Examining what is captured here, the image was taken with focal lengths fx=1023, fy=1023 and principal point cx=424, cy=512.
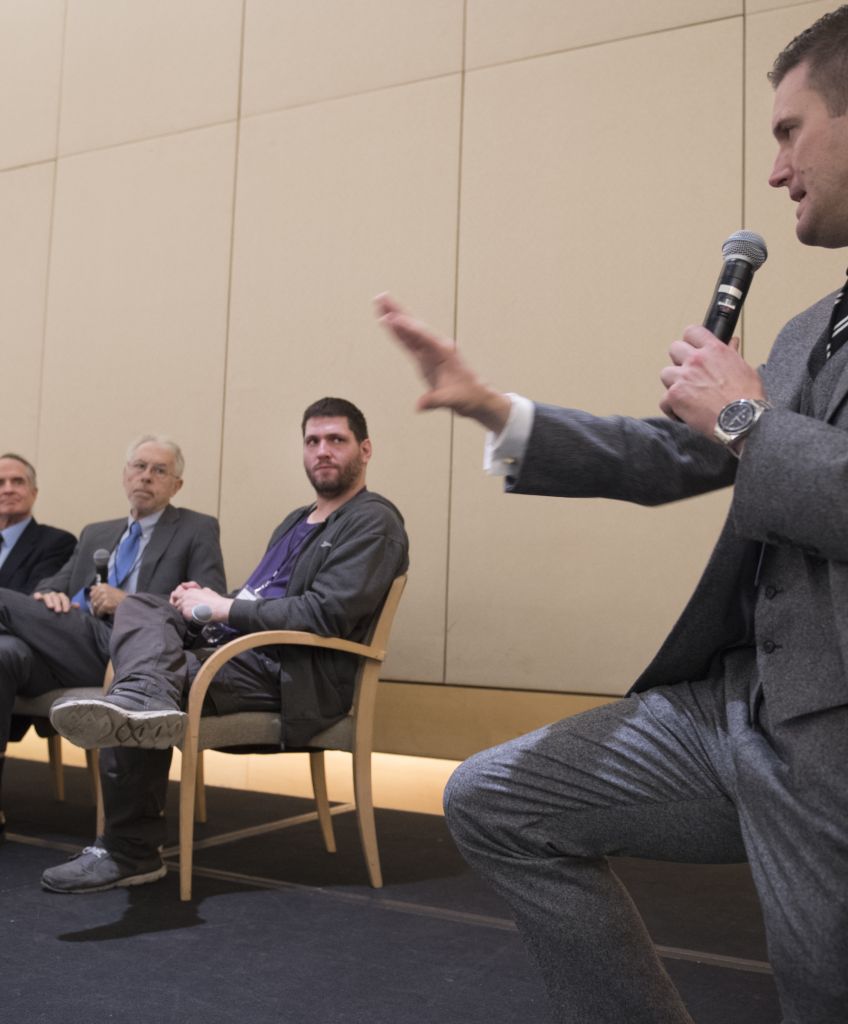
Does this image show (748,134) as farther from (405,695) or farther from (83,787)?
(83,787)

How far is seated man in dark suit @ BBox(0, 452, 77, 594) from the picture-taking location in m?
3.92

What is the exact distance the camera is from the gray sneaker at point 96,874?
8.21ft

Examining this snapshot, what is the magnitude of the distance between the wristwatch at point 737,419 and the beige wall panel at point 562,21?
3502 mm

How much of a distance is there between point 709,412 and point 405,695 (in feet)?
11.1

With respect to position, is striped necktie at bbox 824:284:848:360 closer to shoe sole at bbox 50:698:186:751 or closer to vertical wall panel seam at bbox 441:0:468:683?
shoe sole at bbox 50:698:186:751

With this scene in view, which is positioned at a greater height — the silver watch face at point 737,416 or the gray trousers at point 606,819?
the silver watch face at point 737,416

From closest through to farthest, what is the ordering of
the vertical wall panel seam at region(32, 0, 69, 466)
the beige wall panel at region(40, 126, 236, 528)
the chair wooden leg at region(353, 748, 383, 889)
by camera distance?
the chair wooden leg at region(353, 748, 383, 889)
the beige wall panel at region(40, 126, 236, 528)
the vertical wall panel seam at region(32, 0, 69, 466)

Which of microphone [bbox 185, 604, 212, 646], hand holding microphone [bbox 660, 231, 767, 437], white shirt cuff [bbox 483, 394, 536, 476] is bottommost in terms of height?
microphone [bbox 185, 604, 212, 646]

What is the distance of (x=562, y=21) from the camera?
14.2 ft

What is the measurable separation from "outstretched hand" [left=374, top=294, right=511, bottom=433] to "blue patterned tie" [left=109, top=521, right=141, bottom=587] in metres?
2.50

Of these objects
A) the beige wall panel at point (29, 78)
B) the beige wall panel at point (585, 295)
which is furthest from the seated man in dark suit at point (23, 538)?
the beige wall panel at point (29, 78)

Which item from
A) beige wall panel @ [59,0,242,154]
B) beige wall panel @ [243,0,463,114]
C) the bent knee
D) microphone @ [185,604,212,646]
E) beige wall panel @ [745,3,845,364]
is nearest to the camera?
the bent knee

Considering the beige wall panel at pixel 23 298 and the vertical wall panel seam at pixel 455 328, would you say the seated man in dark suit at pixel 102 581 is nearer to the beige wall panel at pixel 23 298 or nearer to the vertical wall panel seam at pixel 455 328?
the vertical wall panel seam at pixel 455 328

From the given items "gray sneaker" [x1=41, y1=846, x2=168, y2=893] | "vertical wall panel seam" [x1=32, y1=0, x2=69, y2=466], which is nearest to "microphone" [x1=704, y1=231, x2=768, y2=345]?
"gray sneaker" [x1=41, y1=846, x2=168, y2=893]
